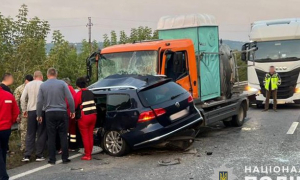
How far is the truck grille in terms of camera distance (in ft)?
48.2

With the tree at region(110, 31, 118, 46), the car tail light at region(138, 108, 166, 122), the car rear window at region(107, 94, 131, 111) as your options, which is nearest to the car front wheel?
the car rear window at region(107, 94, 131, 111)

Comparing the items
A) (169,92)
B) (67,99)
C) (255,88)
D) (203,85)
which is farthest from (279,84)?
(67,99)

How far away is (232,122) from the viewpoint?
10992 millimetres

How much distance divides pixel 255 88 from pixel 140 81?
8871 millimetres

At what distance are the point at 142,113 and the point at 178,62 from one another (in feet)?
7.27

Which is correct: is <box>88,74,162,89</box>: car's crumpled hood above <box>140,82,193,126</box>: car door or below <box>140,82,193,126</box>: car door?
above

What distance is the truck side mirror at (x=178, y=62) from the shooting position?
8594 mm

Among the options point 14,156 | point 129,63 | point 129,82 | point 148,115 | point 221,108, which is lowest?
point 14,156

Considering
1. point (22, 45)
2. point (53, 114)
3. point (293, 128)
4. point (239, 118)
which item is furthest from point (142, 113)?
point (22, 45)

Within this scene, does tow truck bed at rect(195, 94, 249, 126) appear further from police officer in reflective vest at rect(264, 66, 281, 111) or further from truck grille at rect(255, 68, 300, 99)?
truck grille at rect(255, 68, 300, 99)

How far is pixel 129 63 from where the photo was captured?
350 inches

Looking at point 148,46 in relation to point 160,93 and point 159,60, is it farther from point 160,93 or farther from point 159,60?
point 160,93

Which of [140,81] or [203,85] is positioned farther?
[203,85]

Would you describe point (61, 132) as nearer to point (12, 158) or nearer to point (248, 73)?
point (12, 158)
